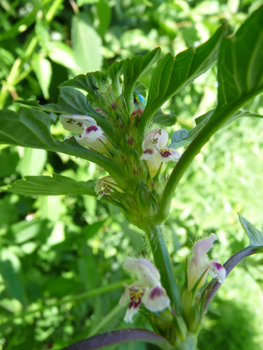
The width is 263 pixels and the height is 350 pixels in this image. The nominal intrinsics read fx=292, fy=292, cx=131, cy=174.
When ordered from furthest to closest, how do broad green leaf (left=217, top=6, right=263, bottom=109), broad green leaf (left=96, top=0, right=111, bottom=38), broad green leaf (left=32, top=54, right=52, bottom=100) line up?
broad green leaf (left=96, top=0, right=111, bottom=38) < broad green leaf (left=32, top=54, right=52, bottom=100) < broad green leaf (left=217, top=6, right=263, bottom=109)

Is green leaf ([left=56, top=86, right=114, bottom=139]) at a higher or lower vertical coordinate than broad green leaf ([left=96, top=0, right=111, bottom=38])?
lower

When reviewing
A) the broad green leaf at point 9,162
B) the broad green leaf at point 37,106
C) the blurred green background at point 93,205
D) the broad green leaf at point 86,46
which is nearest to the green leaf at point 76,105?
the broad green leaf at point 37,106

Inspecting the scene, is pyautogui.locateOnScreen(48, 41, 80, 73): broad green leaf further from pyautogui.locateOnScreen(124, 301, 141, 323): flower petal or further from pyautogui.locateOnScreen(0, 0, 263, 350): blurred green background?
pyautogui.locateOnScreen(124, 301, 141, 323): flower petal

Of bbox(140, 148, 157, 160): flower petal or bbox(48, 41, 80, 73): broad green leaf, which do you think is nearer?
bbox(140, 148, 157, 160): flower petal

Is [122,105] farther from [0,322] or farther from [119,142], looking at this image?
[0,322]

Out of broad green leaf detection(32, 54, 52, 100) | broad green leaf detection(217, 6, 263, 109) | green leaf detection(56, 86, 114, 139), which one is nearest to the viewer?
broad green leaf detection(217, 6, 263, 109)

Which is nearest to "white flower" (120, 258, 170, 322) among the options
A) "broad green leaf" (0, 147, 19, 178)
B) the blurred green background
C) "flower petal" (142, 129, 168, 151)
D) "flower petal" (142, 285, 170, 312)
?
"flower petal" (142, 285, 170, 312)
